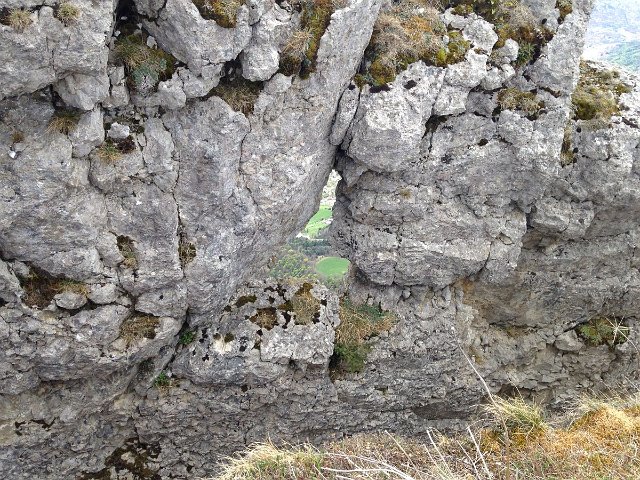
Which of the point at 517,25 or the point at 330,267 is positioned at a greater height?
the point at 517,25

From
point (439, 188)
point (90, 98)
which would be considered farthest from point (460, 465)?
point (90, 98)

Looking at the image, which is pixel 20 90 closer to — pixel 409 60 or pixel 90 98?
pixel 90 98

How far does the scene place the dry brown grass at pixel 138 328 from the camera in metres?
11.6

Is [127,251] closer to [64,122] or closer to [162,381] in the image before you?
[64,122]

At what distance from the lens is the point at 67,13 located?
7789 mm

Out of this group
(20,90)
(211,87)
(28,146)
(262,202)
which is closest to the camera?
(20,90)

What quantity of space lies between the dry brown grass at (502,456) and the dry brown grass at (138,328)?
4.77 m

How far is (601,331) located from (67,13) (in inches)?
696

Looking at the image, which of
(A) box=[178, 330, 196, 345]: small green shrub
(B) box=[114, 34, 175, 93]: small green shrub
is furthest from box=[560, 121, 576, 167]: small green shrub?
(A) box=[178, 330, 196, 345]: small green shrub

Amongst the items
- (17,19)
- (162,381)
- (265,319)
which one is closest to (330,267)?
(265,319)

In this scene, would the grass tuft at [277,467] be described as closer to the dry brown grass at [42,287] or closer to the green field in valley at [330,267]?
the dry brown grass at [42,287]

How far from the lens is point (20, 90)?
8.12m

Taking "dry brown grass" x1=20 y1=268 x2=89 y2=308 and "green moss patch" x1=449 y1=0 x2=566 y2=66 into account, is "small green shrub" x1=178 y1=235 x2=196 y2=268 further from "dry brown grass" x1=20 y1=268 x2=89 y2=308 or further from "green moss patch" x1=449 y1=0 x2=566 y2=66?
"green moss patch" x1=449 y1=0 x2=566 y2=66

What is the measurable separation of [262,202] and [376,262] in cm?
413
